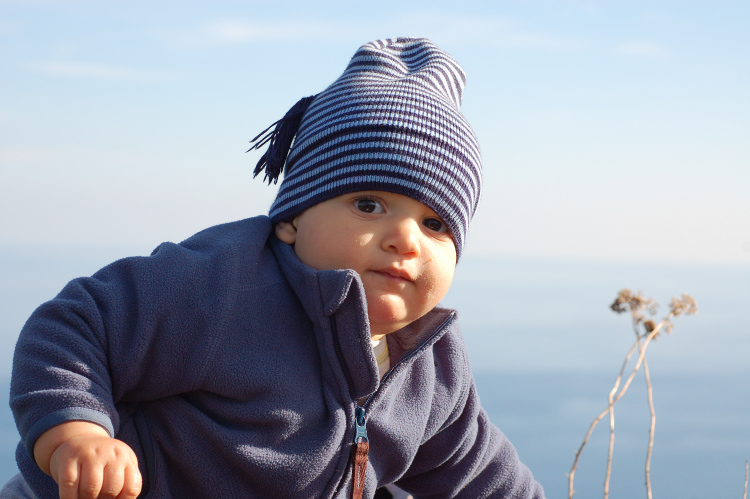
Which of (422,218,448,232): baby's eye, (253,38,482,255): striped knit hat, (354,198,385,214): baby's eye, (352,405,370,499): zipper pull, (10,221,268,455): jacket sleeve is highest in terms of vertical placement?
(253,38,482,255): striped knit hat

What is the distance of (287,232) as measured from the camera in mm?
1483

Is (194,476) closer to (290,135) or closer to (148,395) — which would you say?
(148,395)

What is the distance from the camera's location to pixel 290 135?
1.59m

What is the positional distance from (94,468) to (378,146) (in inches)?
27.0

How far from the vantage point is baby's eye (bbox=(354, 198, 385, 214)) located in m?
1.40

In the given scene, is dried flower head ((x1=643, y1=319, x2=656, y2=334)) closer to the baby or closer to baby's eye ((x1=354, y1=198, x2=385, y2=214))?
the baby

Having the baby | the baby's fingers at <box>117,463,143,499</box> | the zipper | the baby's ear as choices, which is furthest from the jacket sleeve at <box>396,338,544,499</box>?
the baby's fingers at <box>117,463,143,499</box>

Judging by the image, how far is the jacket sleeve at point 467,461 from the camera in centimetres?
171

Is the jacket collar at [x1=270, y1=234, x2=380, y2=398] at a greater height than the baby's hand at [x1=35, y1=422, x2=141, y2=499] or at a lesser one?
greater

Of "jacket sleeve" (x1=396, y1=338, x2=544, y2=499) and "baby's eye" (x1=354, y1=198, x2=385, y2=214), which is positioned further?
"jacket sleeve" (x1=396, y1=338, x2=544, y2=499)

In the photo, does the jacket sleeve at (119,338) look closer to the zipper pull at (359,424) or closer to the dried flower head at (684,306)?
the zipper pull at (359,424)

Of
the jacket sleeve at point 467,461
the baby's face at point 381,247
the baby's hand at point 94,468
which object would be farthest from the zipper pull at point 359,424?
the baby's hand at point 94,468

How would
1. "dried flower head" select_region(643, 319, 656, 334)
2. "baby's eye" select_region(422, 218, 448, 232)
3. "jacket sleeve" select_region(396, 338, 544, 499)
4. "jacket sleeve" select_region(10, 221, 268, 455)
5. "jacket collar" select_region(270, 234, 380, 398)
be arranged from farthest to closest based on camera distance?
"dried flower head" select_region(643, 319, 656, 334) < "jacket sleeve" select_region(396, 338, 544, 499) < "baby's eye" select_region(422, 218, 448, 232) < "jacket collar" select_region(270, 234, 380, 398) < "jacket sleeve" select_region(10, 221, 268, 455)

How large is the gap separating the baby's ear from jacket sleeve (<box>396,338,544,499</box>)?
0.49 m
